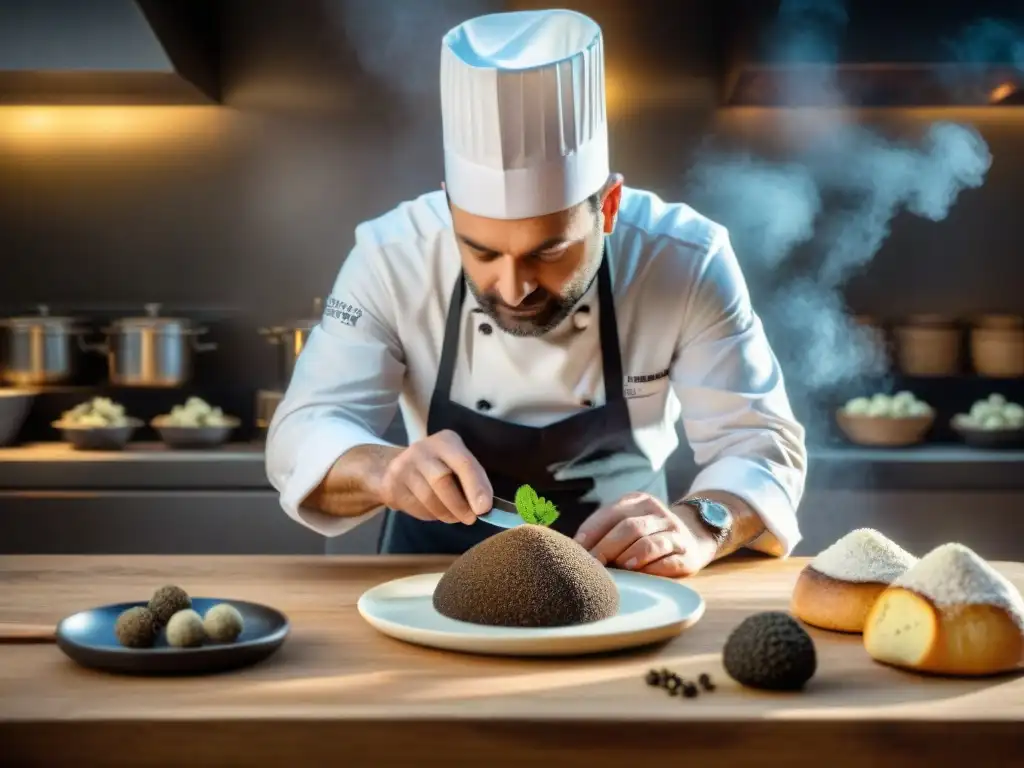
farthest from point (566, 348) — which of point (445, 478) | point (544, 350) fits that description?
point (445, 478)

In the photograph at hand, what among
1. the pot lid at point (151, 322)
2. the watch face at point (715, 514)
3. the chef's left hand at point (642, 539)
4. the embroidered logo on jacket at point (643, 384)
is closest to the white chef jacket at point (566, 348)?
the embroidered logo on jacket at point (643, 384)

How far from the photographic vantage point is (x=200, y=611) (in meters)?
1.35

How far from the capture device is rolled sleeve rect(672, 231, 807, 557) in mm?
1903

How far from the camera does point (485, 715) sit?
1061 millimetres

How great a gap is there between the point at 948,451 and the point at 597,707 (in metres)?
2.65

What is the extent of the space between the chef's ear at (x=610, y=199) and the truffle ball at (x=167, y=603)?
1.00 metres

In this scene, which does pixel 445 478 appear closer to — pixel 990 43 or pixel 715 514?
pixel 715 514

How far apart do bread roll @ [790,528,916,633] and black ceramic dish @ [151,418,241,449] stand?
2.34m

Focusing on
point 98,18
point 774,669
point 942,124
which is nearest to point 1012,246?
point 942,124

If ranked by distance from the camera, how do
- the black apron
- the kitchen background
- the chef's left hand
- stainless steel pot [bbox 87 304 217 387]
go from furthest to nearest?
the kitchen background
stainless steel pot [bbox 87 304 217 387]
the black apron
the chef's left hand

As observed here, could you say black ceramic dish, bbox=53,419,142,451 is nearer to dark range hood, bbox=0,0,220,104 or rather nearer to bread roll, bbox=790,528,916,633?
dark range hood, bbox=0,0,220,104

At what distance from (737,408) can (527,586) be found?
841mm

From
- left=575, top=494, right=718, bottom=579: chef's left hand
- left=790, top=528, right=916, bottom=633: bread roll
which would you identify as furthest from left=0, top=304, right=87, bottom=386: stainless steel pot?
left=790, top=528, right=916, bottom=633: bread roll

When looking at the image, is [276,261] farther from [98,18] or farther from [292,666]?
[292,666]
